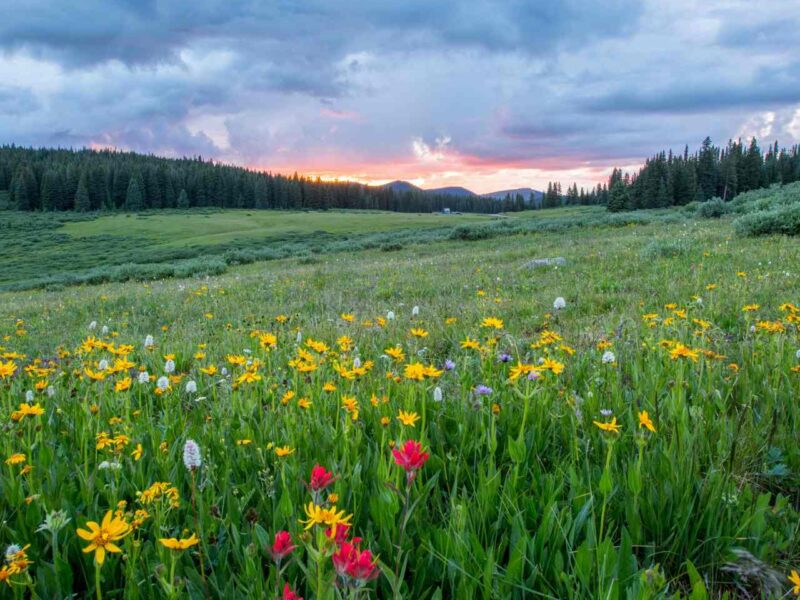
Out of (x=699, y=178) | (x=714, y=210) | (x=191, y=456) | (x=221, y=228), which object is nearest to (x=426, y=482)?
(x=191, y=456)

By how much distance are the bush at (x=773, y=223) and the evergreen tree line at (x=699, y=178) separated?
73.7 metres

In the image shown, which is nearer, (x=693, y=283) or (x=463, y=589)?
(x=463, y=589)

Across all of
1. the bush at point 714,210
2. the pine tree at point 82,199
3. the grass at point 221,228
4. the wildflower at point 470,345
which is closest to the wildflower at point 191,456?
the wildflower at point 470,345

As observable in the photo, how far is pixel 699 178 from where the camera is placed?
9012 centimetres

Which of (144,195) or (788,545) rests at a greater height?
(144,195)

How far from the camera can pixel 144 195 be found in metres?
122

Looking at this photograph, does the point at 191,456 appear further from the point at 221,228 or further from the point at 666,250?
the point at 221,228

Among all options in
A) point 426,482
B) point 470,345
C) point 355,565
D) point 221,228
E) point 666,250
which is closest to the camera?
point 355,565

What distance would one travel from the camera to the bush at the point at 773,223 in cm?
1324

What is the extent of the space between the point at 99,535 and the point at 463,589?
3.11ft

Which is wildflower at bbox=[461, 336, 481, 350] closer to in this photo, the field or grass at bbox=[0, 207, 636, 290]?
the field

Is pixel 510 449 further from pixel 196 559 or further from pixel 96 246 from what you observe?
pixel 96 246

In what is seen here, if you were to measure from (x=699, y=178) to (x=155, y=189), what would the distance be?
388ft

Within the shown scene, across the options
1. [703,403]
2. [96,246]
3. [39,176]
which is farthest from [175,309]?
[39,176]
